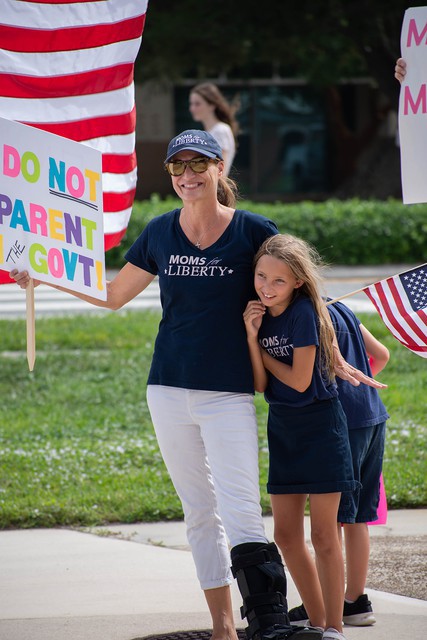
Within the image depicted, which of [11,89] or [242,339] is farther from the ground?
[11,89]

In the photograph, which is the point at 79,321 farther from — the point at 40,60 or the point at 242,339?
the point at 242,339

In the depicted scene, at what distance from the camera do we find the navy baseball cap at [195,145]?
13.6 ft

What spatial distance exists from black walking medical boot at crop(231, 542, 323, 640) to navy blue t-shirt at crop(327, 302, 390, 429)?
0.72 m

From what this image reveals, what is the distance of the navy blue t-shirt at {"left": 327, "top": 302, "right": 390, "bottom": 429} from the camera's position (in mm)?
4445

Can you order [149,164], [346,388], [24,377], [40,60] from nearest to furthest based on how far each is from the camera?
[346,388] → [40,60] → [24,377] → [149,164]

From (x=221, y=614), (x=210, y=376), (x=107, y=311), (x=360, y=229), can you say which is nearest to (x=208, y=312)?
(x=210, y=376)

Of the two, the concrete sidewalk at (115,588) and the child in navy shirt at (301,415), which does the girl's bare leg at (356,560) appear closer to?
the concrete sidewalk at (115,588)

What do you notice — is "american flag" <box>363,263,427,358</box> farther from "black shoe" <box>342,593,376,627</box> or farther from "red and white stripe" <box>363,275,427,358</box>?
"black shoe" <box>342,593,376,627</box>

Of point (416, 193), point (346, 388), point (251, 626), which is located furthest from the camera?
point (416, 193)

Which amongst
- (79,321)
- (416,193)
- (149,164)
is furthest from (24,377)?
(149,164)

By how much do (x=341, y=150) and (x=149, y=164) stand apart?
540 centimetres

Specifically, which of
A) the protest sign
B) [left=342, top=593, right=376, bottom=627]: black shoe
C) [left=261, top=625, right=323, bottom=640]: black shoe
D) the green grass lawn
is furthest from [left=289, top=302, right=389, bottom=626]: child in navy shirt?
the green grass lawn

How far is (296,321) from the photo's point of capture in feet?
13.4

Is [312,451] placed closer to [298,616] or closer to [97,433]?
[298,616]
